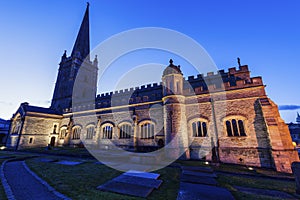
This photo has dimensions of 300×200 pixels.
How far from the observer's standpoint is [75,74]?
101 ft

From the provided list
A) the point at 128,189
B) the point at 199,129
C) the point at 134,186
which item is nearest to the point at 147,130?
the point at 199,129

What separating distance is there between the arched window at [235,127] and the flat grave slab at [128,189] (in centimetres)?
1044

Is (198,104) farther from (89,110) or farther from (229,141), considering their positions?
(89,110)

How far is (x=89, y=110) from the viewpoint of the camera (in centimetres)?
2002

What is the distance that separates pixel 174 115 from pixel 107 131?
10220 millimetres

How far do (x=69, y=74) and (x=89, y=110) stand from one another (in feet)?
55.3

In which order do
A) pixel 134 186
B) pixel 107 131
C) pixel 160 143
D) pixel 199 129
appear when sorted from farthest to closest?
pixel 107 131
pixel 160 143
pixel 199 129
pixel 134 186

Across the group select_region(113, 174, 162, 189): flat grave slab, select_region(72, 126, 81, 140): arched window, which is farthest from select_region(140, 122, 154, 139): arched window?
select_region(72, 126, 81, 140): arched window

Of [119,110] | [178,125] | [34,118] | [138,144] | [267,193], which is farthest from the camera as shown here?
[34,118]

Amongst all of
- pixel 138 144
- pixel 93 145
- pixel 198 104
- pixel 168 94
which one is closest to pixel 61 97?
pixel 93 145

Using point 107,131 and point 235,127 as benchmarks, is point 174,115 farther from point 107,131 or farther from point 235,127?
point 107,131

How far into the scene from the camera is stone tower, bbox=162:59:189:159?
12.2 meters

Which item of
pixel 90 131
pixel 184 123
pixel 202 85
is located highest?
pixel 202 85

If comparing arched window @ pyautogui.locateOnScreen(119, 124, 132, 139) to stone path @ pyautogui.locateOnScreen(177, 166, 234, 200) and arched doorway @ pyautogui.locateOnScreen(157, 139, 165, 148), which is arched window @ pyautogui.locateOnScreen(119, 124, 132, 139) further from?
stone path @ pyautogui.locateOnScreen(177, 166, 234, 200)
